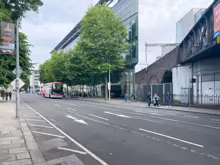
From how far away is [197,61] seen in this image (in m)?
27.2

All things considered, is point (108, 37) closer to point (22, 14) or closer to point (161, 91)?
point (161, 91)

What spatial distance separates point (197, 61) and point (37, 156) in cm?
2431

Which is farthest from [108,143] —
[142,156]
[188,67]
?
[188,67]

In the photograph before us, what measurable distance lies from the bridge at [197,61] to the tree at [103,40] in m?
6.05

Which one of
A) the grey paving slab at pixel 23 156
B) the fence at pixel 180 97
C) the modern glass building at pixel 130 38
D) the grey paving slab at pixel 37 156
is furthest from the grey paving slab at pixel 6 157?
the modern glass building at pixel 130 38

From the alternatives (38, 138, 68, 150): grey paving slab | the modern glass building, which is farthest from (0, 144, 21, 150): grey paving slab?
the modern glass building

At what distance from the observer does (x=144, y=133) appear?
994cm

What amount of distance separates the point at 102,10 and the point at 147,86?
14.7 meters

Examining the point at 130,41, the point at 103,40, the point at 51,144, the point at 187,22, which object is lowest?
the point at 51,144

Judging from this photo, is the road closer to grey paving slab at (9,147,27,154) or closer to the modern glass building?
grey paving slab at (9,147,27,154)

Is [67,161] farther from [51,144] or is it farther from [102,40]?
[102,40]

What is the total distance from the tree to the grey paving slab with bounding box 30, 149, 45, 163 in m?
30.6

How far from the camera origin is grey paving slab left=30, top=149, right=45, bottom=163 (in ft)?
20.8

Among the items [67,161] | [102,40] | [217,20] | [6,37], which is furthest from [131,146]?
[102,40]
